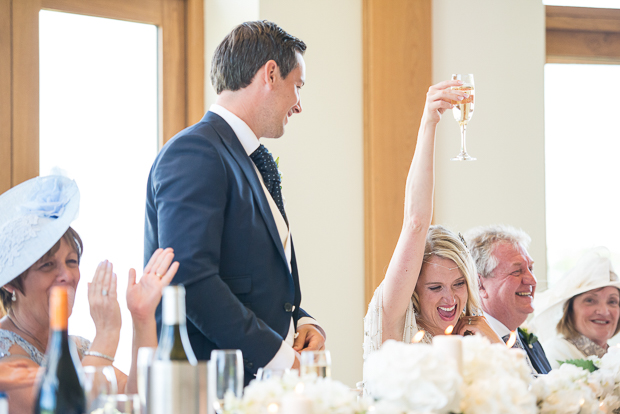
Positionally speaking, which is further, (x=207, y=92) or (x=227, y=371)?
(x=207, y=92)

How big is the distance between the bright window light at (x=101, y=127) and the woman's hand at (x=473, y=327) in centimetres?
158

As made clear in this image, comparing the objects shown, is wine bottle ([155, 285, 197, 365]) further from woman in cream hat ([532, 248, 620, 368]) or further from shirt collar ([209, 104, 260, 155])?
woman in cream hat ([532, 248, 620, 368])

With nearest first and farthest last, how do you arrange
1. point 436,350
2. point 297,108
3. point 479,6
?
1. point 436,350
2. point 297,108
3. point 479,6

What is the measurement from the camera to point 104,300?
1.46 m

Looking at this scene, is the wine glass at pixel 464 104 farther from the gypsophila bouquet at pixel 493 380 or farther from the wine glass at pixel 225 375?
the wine glass at pixel 225 375

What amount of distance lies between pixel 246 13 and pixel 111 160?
0.91m

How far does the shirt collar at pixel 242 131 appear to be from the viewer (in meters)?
1.99

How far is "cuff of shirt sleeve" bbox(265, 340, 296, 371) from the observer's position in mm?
1712

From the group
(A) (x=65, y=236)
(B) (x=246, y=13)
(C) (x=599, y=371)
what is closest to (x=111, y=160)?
(B) (x=246, y=13)

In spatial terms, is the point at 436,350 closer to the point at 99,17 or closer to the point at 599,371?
the point at 599,371

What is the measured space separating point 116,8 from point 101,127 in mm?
551

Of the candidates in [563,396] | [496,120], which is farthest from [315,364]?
[496,120]

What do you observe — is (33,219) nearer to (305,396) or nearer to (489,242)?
(305,396)

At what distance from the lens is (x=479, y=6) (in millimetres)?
3701
